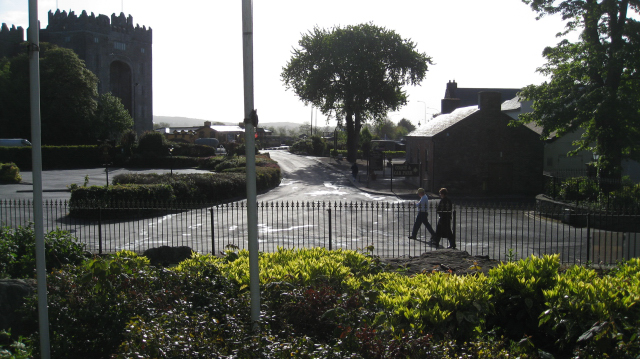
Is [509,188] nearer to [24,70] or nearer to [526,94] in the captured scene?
[526,94]

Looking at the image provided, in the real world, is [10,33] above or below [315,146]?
above

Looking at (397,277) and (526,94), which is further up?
(526,94)

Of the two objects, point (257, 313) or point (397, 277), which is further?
point (397, 277)

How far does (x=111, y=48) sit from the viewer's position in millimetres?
81750

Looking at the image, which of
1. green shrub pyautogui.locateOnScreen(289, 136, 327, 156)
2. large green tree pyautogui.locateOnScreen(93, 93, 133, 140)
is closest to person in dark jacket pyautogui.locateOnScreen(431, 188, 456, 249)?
large green tree pyautogui.locateOnScreen(93, 93, 133, 140)

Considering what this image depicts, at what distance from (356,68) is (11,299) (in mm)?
45502

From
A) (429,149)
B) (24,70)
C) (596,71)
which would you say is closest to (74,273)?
(596,71)

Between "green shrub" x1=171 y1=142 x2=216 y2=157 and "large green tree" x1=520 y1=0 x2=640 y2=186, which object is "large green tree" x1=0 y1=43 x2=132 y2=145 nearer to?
"green shrub" x1=171 y1=142 x2=216 y2=157

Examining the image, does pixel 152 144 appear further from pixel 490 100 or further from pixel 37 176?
pixel 37 176

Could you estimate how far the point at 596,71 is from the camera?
2175 centimetres

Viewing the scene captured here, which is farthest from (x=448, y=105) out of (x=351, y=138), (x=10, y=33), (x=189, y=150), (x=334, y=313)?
(x=10, y=33)

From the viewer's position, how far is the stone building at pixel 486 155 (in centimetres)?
3062

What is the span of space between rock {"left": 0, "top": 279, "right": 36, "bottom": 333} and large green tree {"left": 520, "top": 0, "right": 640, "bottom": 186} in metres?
21.5

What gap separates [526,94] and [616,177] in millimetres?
5642
